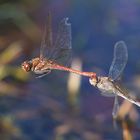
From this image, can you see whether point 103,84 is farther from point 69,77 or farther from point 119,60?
point 69,77

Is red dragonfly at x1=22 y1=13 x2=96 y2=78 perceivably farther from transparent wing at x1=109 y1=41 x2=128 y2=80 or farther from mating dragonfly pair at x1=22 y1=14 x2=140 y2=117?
transparent wing at x1=109 y1=41 x2=128 y2=80

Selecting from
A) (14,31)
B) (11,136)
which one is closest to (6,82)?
(11,136)

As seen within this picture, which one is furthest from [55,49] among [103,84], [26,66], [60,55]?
[103,84]

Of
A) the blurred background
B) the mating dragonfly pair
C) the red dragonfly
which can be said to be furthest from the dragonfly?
the blurred background

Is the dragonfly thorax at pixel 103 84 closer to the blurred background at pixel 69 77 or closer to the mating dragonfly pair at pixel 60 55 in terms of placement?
the mating dragonfly pair at pixel 60 55

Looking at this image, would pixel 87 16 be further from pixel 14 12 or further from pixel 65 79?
pixel 65 79
